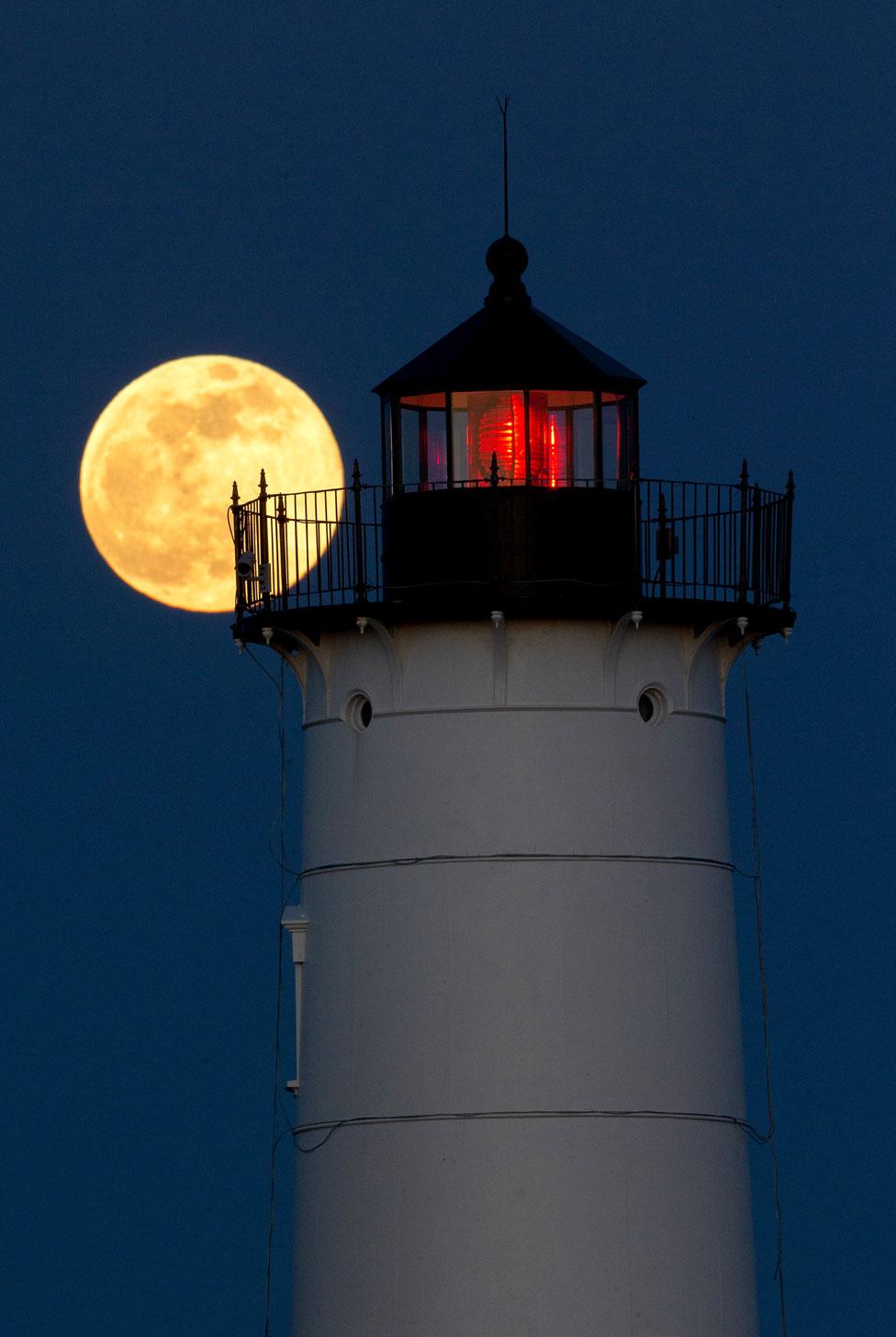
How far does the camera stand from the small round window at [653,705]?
1439 inches

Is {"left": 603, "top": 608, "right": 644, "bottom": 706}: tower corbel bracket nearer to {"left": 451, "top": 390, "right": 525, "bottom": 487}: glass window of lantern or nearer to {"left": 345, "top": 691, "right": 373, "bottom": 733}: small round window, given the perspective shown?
{"left": 451, "top": 390, "right": 525, "bottom": 487}: glass window of lantern

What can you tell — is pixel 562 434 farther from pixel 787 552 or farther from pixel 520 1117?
pixel 520 1117

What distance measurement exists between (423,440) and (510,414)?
796 millimetres

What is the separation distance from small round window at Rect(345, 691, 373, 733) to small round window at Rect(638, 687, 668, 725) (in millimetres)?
2360

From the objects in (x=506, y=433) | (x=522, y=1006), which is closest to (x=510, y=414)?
(x=506, y=433)

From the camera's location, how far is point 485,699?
36.2 meters

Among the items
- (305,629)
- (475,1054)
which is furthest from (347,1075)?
(305,629)

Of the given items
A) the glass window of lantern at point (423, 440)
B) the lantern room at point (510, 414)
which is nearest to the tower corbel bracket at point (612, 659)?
the lantern room at point (510, 414)

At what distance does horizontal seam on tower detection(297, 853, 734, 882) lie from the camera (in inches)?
1415

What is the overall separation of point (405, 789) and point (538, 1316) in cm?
457

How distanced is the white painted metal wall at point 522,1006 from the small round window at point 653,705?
0.09 m

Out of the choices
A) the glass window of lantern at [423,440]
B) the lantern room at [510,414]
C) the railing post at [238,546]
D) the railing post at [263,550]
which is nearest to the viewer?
the lantern room at [510,414]

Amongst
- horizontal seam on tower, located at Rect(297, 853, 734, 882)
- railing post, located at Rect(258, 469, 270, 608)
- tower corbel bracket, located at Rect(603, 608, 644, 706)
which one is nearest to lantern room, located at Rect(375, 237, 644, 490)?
railing post, located at Rect(258, 469, 270, 608)

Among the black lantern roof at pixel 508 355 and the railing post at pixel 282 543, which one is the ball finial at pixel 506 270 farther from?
the railing post at pixel 282 543
